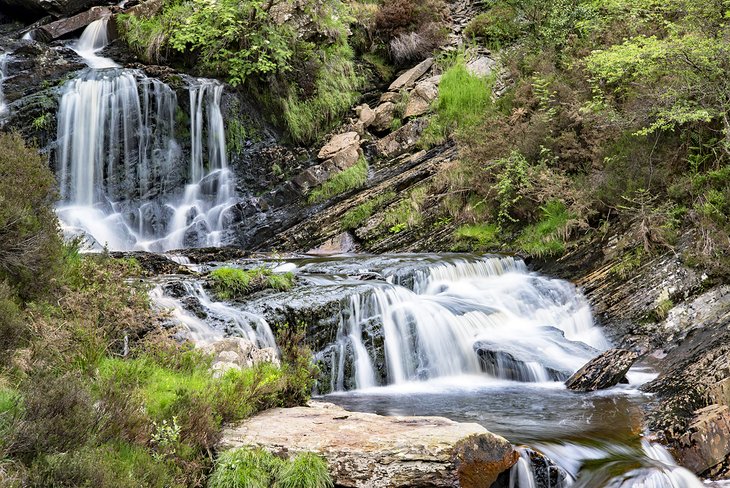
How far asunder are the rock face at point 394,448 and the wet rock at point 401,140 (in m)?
A: 13.1

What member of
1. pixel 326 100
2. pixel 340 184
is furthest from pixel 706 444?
pixel 326 100

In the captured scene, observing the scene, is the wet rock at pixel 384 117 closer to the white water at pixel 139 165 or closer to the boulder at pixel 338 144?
the boulder at pixel 338 144

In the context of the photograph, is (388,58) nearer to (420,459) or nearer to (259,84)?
(259,84)

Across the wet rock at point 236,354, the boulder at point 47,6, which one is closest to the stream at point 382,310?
the wet rock at point 236,354

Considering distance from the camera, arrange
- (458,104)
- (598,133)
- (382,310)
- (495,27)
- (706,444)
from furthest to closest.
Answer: (495,27) < (458,104) < (598,133) < (382,310) < (706,444)

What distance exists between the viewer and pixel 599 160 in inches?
517

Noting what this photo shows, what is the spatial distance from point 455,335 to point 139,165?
1062 centimetres

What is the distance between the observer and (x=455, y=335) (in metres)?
9.79

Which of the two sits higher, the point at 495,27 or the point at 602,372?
the point at 495,27

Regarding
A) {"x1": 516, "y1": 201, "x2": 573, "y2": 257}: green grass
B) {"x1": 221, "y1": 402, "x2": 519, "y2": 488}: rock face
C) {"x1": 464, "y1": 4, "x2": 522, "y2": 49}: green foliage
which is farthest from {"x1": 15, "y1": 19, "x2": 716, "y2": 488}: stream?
{"x1": 464, "y1": 4, "x2": 522, "y2": 49}: green foliage

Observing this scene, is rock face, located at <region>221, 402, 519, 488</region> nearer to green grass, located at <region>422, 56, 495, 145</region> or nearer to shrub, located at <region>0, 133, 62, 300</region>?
shrub, located at <region>0, 133, 62, 300</region>

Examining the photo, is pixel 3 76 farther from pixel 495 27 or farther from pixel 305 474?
pixel 305 474

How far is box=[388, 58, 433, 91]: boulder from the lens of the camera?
19.8 metres

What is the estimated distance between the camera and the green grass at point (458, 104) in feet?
57.7
